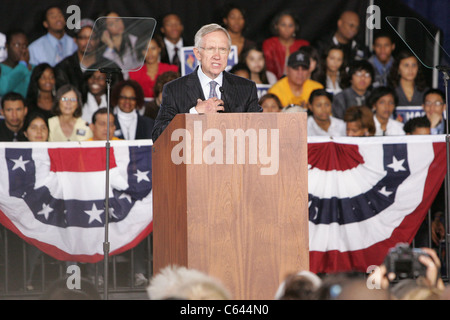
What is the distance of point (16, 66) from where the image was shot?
26.4 ft

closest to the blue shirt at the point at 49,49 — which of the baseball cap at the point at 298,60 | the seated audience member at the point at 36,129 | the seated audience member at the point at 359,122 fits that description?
the seated audience member at the point at 36,129

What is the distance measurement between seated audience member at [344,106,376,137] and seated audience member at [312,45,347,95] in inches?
28.3

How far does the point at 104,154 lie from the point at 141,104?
139 cm

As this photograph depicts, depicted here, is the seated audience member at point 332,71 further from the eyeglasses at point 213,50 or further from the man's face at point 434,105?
the eyeglasses at point 213,50

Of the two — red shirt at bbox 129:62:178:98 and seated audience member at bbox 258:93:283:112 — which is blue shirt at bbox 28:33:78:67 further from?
seated audience member at bbox 258:93:283:112

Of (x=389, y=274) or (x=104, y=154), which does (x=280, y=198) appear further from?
(x=104, y=154)

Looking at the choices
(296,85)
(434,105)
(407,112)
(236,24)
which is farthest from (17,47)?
(434,105)

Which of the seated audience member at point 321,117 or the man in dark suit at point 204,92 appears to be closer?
the man in dark suit at point 204,92

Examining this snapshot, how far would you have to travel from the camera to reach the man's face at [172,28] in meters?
8.48

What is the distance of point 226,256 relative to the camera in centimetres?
287

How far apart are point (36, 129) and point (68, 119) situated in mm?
411

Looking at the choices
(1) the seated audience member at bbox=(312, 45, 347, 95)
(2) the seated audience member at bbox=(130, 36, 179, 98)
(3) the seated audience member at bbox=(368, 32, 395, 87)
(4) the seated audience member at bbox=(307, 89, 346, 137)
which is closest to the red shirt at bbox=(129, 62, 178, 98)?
(2) the seated audience member at bbox=(130, 36, 179, 98)

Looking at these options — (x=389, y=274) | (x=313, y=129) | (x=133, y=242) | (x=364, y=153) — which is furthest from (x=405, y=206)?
(x=389, y=274)

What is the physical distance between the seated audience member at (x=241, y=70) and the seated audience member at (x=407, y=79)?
72.2 inches
